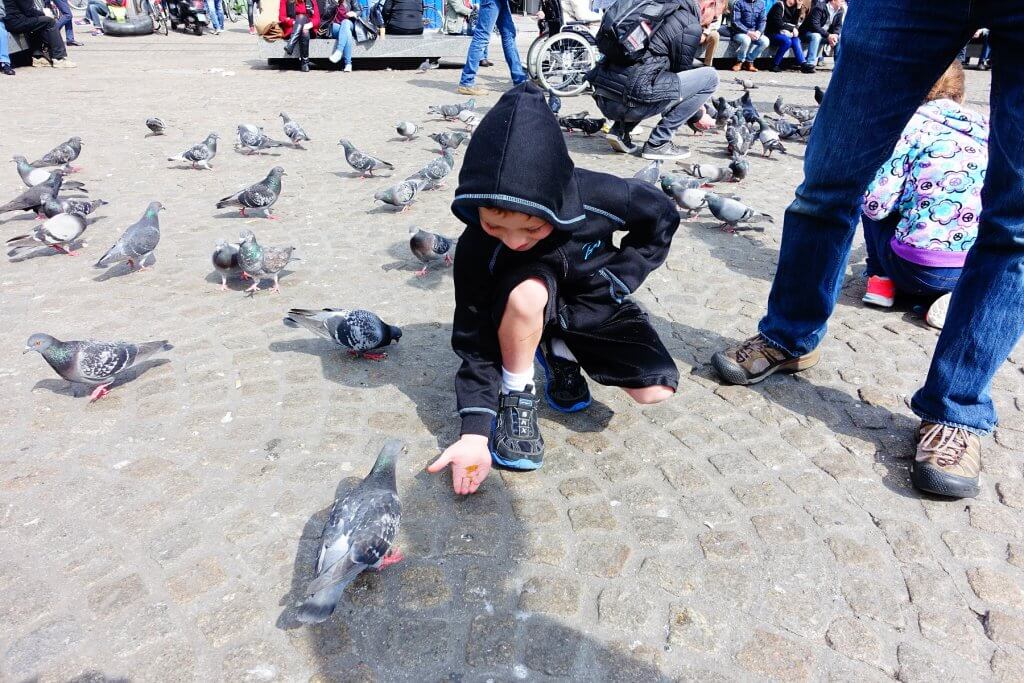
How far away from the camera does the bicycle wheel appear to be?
11.2 metres

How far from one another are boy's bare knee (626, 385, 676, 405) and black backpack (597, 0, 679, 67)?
5462mm

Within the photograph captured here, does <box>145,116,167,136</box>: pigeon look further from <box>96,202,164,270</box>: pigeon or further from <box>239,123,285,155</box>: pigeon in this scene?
<box>96,202,164,270</box>: pigeon

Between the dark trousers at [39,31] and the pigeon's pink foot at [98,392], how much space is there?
15.4m

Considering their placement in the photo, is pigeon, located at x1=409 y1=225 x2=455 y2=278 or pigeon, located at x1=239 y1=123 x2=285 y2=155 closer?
pigeon, located at x1=409 y1=225 x2=455 y2=278

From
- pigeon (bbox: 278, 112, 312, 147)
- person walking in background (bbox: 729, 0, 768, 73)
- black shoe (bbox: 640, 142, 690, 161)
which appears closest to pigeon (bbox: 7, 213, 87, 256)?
pigeon (bbox: 278, 112, 312, 147)

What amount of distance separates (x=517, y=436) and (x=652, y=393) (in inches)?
24.5

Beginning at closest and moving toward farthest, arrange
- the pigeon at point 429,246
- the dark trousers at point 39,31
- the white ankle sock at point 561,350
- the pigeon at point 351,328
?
the white ankle sock at point 561,350, the pigeon at point 351,328, the pigeon at point 429,246, the dark trousers at point 39,31

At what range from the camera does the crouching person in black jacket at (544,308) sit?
2553 mm

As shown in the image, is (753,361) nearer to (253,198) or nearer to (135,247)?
(135,247)

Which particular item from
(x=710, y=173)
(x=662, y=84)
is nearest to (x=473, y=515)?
(x=710, y=173)

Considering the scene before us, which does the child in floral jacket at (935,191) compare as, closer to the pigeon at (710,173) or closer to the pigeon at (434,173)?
the pigeon at (710,173)

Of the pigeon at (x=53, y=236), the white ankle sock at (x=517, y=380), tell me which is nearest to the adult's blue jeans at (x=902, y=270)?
the white ankle sock at (x=517, y=380)

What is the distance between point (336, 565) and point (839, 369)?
2885 mm

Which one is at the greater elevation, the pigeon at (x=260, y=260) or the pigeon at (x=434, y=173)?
the pigeon at (x=434, y=173)
